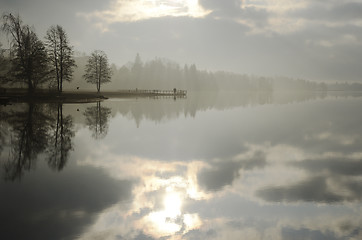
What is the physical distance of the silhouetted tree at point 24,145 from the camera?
615 inches

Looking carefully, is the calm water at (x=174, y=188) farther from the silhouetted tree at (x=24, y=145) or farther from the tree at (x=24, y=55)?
the tree at (x=24, y=55)

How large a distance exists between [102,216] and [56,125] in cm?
2287

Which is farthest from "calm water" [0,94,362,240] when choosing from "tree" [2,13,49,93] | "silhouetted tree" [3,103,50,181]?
"tree" [2,13,49,93]

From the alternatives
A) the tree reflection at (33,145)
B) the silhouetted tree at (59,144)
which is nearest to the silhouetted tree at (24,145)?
the tree reflection at (33,145)

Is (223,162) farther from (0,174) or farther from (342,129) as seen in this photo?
(342,129)

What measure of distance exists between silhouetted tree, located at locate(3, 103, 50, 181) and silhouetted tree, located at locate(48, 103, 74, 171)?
1.80ft

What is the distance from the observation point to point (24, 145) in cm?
2075

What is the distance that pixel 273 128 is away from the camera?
36.1 meters

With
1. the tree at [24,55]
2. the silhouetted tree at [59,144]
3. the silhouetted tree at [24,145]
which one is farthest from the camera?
the tree at [24,55]

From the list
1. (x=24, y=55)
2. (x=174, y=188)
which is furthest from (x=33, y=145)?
(x=24, y=55)

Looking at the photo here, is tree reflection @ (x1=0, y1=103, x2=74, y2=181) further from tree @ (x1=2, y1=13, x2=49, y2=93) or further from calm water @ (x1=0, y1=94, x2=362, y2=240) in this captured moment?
tree @ (x1=2, y1=13, x2=49, y2=93)

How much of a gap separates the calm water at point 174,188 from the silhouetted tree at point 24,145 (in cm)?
6

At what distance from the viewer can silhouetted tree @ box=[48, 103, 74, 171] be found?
1738 centimetres

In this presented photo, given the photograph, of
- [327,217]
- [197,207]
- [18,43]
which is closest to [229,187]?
[197,207]
